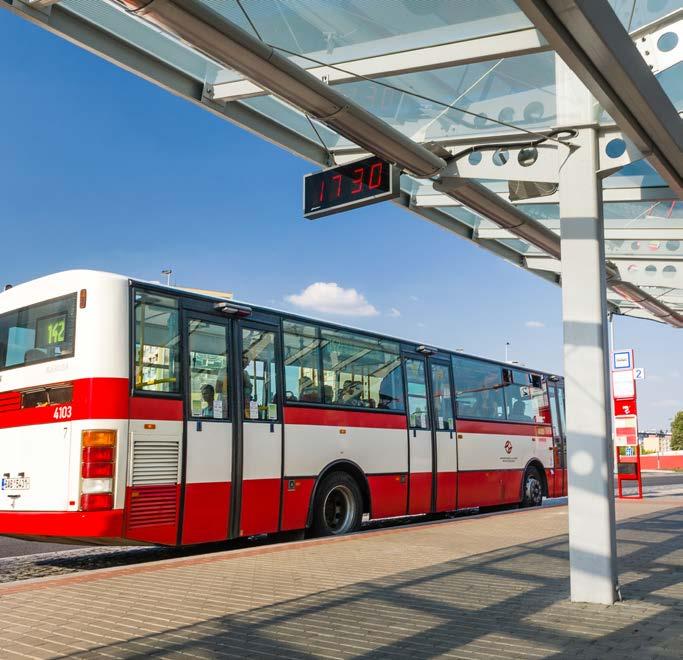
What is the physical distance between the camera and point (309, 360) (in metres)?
11.2

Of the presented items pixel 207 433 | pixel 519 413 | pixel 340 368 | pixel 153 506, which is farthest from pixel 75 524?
pixel 519 413

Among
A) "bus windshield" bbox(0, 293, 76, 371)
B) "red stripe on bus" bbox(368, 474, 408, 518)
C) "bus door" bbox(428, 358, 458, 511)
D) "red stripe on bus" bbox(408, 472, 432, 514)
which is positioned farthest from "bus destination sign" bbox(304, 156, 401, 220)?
"bus door" bbox(428, 358, 458, 511)

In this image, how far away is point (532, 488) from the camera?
17.0 meters

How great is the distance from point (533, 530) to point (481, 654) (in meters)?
6.79

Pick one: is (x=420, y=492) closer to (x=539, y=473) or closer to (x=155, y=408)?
(x=539, y=473)

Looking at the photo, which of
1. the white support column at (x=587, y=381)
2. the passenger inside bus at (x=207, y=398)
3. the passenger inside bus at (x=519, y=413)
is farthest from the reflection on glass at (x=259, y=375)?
the passenger inside bus at (x=519, y=413)

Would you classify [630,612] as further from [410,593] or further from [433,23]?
[433,23]

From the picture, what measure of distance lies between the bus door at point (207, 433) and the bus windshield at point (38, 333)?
1351 millimetres

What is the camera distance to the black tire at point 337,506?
434 inches

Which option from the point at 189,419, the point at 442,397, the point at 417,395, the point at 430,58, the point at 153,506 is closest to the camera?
the point at 430,58

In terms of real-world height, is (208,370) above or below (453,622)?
above

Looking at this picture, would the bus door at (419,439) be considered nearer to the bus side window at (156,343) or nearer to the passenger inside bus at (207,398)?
the passenger inside bus at (207,398)

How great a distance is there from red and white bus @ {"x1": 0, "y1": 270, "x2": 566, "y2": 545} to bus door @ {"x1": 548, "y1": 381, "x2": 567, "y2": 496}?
584cm

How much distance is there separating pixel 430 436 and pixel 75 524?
6847 mm
